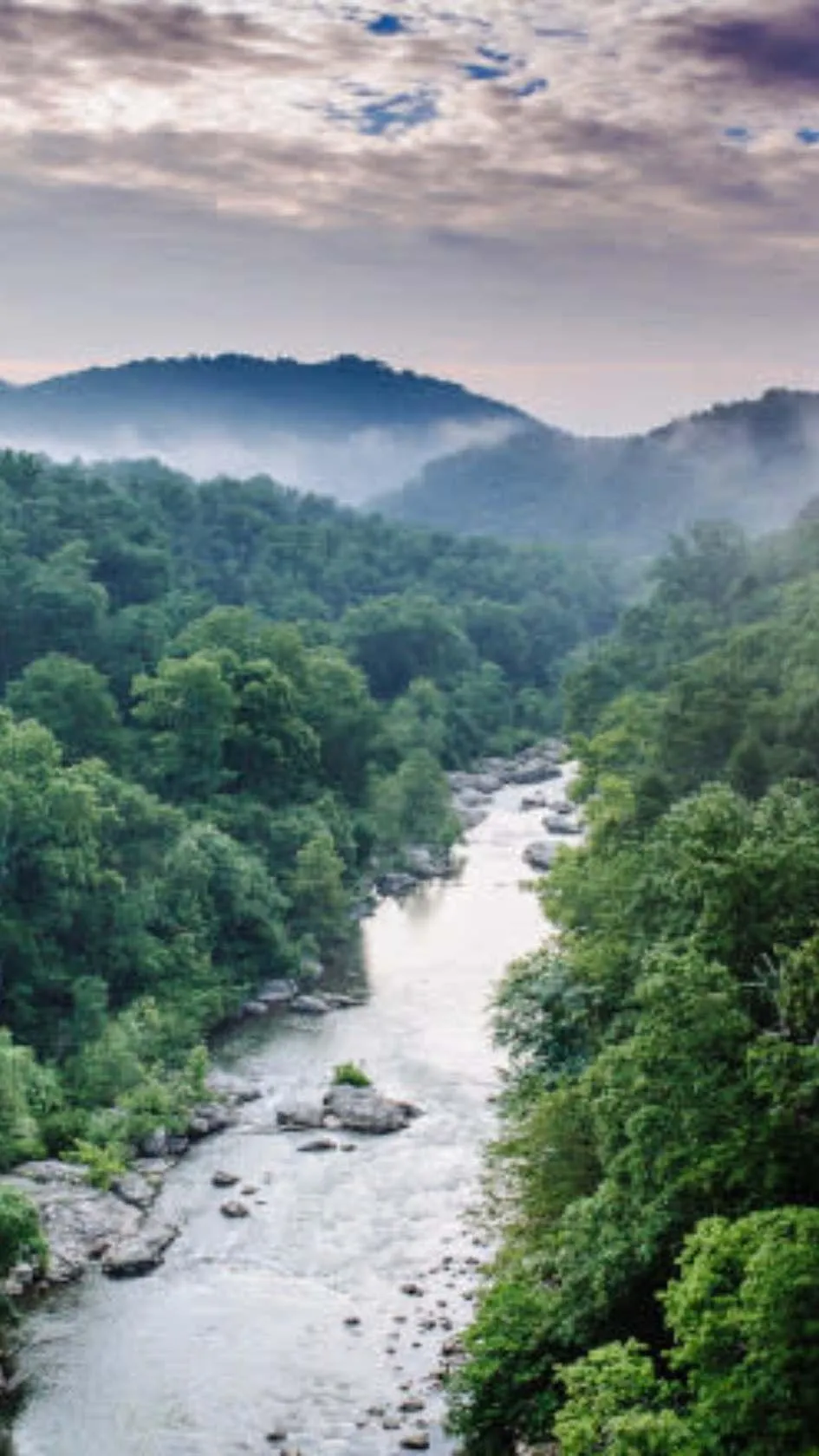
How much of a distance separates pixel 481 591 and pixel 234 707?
65818mm

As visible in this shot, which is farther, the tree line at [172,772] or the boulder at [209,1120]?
the tree line at [172,772]

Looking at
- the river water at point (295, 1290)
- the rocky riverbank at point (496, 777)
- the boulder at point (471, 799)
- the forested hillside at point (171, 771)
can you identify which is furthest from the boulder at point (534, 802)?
the river water at point (295, 1290)

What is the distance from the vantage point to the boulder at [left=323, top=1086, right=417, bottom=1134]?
34.2m

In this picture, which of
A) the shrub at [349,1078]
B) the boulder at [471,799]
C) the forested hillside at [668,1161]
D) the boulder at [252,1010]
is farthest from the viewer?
the boulder at [471,799]

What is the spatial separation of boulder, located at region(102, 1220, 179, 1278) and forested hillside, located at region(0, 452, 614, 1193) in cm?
264

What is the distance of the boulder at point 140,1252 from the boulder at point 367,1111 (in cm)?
588

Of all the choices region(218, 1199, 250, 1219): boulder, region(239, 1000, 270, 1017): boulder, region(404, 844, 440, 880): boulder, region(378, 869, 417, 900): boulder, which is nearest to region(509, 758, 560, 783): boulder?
region(404, 844, 440, 880): boulder

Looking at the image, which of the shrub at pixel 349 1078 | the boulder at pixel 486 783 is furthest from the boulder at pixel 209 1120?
the boulder at pixel 486 783

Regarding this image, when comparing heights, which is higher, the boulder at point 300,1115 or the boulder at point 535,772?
the boulder at point 535,772

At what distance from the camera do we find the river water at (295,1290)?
23.3m

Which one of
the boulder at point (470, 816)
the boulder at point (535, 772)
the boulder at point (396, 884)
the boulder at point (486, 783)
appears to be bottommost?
the boulder at point (396, 884)

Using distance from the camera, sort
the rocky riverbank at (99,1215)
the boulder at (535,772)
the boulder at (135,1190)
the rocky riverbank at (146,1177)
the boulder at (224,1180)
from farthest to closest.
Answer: the boulder at (535,772) → the boulder at (224,1180) → the boulder at (135,1190) → the rocky riverbank at (146,1177) → the rocky riverbank at (99,1215)

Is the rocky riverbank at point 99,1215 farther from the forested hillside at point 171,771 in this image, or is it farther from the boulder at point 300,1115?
the boulder at point 300,1115

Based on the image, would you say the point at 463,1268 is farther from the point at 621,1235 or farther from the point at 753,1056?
the point at 753,1056
